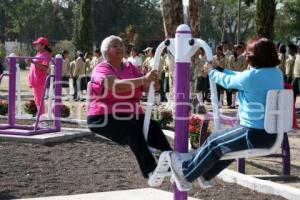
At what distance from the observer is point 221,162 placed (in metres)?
4.89

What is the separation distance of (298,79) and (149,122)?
1092 cm

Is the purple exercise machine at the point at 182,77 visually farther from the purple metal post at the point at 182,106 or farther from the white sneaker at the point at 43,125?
the white sneaker at the point at 43,125

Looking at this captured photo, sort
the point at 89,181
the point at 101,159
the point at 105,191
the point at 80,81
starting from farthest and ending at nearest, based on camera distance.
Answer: the point at 80,81 → the point at 101,159 → the point at 89,181 → the point at 105,191

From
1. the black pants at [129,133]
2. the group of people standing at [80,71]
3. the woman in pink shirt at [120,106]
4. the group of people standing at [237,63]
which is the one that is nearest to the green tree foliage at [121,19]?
the group of people standing at [80,71]

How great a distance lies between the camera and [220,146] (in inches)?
184

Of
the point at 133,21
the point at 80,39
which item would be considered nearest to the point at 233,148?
the point at 80,39

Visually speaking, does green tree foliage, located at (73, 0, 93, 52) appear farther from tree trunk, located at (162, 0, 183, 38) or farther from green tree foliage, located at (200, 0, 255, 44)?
green tree foliage, located at (200, 0, 255, 44)

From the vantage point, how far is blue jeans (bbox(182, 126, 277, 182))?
14.8ft

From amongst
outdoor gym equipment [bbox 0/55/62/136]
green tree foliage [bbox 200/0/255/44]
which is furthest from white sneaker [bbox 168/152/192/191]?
green tree foliage [bbox 200/0/255/44]

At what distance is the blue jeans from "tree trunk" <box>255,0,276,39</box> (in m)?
13.1

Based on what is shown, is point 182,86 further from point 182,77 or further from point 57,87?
point 57,87

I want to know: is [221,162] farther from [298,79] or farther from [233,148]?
[298,79]

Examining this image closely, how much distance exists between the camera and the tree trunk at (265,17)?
17.5 metres

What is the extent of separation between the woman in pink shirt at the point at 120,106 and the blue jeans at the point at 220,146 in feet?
1.36
